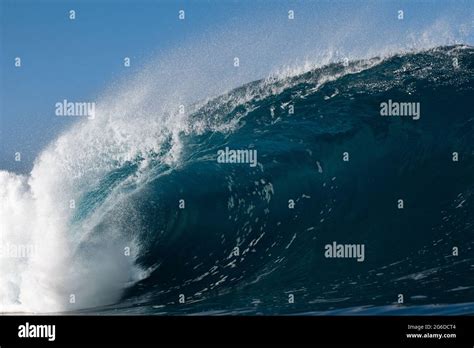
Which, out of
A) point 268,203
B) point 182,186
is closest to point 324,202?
point 268,203

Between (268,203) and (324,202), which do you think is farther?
(268,203)

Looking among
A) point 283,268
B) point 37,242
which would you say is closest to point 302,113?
point 283,268

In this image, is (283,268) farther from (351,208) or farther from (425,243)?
(425,243)

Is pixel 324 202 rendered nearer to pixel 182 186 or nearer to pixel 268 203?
pixel 268 203
